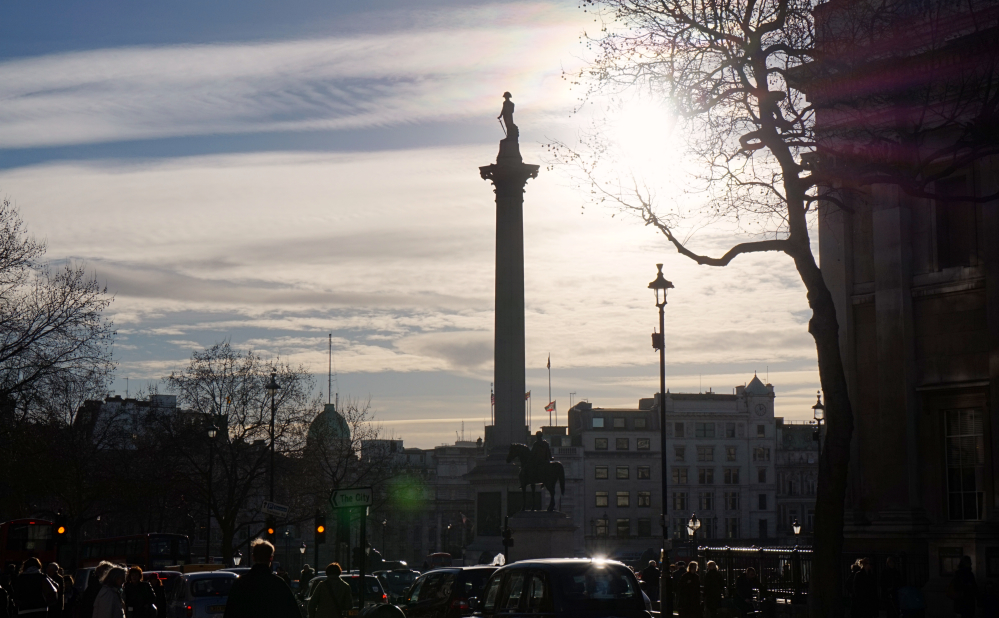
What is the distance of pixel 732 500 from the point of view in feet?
425

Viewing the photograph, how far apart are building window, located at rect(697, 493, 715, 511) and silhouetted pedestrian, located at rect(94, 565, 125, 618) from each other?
118m

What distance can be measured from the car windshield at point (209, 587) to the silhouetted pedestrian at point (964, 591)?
1485 centimetres

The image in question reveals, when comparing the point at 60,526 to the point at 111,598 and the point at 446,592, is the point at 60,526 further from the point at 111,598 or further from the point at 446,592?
the point at 111,598

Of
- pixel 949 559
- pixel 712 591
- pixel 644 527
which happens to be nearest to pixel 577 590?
pixel 712 591

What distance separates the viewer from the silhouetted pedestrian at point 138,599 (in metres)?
17.7

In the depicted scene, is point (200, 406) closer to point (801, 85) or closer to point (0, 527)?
point (0, 527)

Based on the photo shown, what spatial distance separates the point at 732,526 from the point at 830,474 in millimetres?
112995

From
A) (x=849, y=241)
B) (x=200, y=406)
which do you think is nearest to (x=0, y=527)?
(x=200, y=406)

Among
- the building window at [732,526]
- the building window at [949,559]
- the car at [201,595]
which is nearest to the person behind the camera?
the car at [201,595]

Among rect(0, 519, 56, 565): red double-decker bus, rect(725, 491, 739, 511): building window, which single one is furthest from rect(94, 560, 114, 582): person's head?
rect(725, 491, 739, 511): building window

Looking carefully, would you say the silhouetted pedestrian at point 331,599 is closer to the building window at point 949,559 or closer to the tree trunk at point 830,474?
the tree trunk at point 830,474

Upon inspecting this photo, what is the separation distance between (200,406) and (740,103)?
177 feet

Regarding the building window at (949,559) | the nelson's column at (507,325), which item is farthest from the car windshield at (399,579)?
the building window at (949,559)

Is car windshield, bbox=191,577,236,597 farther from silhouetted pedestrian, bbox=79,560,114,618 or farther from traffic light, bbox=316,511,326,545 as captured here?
silhouetted pedestrian, bbox=79,560,114,618
